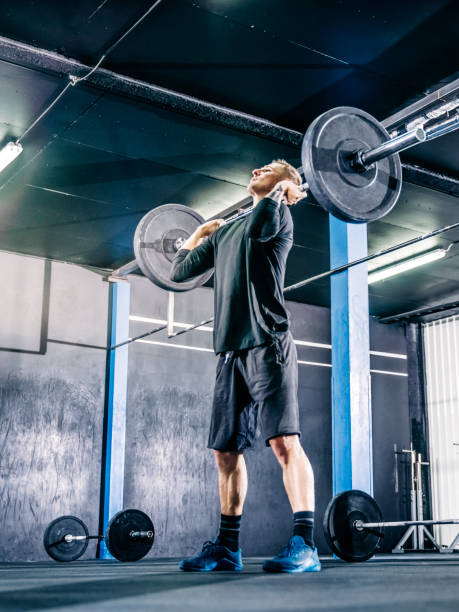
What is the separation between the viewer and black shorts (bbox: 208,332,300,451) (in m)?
2.08

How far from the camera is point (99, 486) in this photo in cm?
605

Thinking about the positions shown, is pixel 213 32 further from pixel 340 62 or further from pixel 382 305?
pixel 382 305

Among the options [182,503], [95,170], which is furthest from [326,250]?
[182,503]

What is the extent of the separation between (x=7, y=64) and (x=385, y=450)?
5.84 m

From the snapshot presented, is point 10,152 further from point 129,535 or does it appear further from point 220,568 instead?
point 220,568

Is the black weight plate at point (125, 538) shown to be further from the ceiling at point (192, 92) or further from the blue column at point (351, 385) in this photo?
the ceiling at point (192, 92)

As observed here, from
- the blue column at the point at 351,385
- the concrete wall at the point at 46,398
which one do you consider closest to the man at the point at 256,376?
the blue column at the point at 351,385

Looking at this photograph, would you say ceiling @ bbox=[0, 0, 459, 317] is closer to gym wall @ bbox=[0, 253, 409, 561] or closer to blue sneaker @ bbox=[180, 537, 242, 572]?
gym wall @ bbox=[0, 253, 409, 561]

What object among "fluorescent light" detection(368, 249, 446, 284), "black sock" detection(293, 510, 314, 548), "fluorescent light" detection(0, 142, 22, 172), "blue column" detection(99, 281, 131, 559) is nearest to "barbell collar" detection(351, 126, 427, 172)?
"black sock" detection(293, 510, 314, 548)

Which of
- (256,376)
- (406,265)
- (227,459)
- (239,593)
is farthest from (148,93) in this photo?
(406,265)

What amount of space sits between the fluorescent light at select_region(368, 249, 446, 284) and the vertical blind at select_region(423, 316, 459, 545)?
1.53 metres

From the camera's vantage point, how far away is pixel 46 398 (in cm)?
599

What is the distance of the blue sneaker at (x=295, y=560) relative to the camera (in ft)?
6.31

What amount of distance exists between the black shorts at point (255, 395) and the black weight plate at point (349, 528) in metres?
0.77
